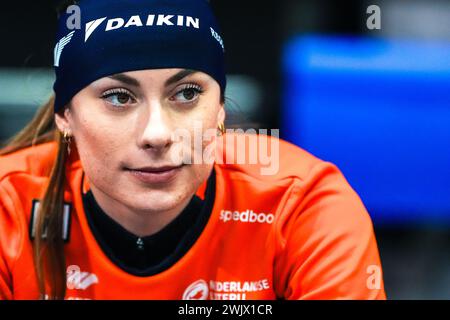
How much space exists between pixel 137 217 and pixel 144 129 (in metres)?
0.26

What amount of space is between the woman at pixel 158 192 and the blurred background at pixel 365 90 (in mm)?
1029

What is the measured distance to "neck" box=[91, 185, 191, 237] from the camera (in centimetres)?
161

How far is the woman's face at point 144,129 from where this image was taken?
1.42 m

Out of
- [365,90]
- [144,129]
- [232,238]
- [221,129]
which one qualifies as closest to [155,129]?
[144,129]

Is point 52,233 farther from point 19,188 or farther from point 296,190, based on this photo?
point 296,190

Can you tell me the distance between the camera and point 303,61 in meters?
2.70

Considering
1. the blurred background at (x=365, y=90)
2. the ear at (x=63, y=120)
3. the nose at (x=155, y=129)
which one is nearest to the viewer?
the nose at (x=155, y=129)

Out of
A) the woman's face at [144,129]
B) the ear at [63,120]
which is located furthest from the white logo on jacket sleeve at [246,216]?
the ear at [63,120]

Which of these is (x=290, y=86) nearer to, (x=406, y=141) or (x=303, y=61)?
(x=303, y=61)

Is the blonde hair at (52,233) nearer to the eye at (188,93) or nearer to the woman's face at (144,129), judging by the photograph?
the woman's face at (144,129)

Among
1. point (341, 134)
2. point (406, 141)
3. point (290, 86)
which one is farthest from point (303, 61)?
point (406, 141)

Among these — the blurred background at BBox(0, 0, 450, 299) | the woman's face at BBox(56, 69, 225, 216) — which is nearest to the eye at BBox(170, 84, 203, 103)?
the woman's face at BBox(56, 69, 225, 216)
